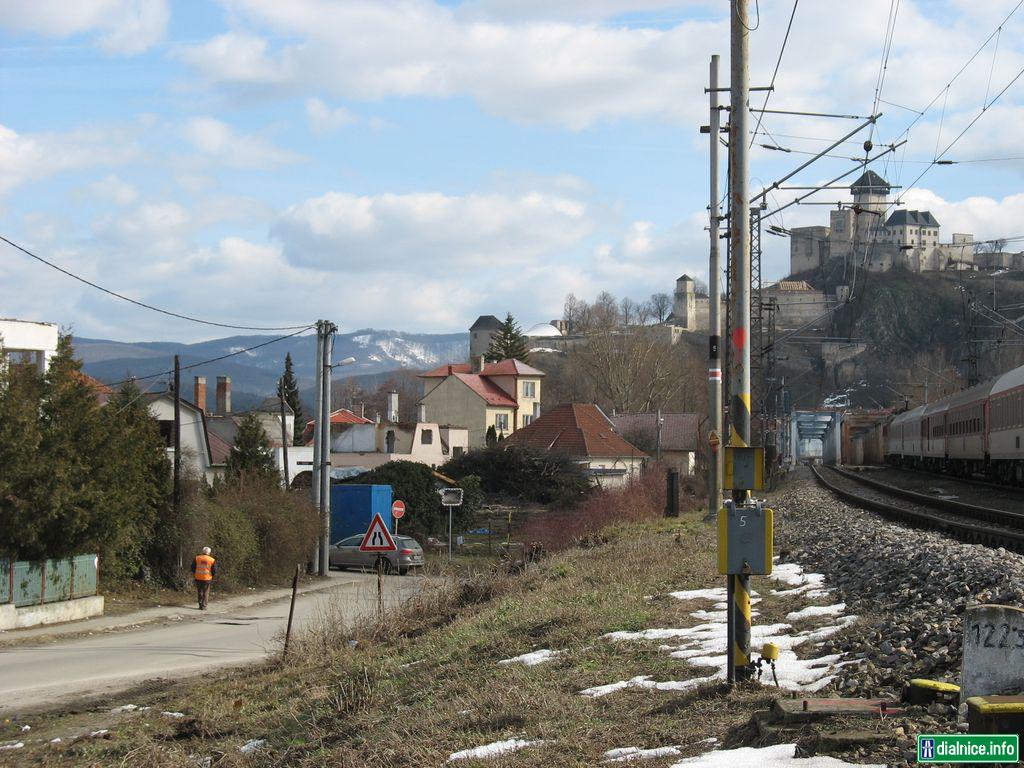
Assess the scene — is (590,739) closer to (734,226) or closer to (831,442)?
(734,226)

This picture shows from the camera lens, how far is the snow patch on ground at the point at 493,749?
845 cm

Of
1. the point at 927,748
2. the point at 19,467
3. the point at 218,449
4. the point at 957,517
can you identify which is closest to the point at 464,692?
the point at 927,748

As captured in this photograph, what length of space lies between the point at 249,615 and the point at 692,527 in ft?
38.4

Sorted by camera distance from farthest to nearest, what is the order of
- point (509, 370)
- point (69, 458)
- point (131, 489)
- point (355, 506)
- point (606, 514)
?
point (509, 370), point (355, 506), point (606, 514), point (131, 489), point (69, 458)

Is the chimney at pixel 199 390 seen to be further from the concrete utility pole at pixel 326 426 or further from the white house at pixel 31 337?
the concrete utility pole at pixel 326 426

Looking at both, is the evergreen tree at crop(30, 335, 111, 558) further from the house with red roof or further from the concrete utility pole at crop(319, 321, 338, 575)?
the house with red roof

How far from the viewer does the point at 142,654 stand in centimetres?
2166

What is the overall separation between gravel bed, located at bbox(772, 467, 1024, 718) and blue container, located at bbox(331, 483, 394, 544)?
99.1 feet

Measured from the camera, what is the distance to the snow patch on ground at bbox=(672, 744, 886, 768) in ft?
21.1

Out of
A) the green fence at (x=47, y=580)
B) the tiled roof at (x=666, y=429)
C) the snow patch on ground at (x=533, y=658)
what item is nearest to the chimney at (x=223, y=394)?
the tiled roof at (x=666, y=429)

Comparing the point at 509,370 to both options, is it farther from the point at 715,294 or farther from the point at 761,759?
the point at 761,759

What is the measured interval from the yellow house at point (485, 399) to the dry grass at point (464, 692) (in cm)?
8987

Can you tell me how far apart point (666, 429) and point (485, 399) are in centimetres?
2830

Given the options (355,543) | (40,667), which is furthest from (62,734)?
(355,543)
